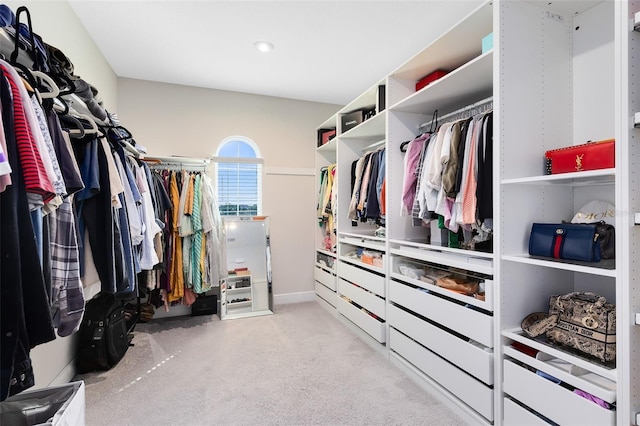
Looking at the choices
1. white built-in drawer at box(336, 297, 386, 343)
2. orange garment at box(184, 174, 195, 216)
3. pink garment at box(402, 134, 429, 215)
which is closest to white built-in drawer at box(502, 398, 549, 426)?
white built-in drawer at box(336, 297, 386, 343)

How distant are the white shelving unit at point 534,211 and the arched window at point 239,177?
2.25m

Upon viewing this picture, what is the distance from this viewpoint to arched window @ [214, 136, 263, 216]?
3.77m

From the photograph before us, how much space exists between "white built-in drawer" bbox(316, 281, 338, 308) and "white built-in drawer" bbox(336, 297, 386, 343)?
202mm

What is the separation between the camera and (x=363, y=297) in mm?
2812

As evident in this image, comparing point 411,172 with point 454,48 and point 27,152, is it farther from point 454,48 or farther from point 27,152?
point 27,152

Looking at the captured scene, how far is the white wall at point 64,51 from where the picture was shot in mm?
1747

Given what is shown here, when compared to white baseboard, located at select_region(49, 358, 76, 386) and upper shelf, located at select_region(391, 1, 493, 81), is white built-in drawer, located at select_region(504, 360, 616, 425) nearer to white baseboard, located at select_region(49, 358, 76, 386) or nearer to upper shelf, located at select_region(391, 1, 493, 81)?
upper shelf, located at select_region(391, 1, 493, 81)

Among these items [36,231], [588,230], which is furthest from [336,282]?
[36,231]

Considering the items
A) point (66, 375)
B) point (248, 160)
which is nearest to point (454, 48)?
point (248, 160)

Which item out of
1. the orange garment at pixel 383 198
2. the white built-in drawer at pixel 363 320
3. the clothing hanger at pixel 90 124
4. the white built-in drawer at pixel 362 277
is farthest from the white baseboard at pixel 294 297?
the clothing hanger at pixel 90 124

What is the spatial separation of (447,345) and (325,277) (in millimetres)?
2007

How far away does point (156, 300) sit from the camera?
10.4 ft

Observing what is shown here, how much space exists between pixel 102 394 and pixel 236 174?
2.48 m

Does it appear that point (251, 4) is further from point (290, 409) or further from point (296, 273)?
point (296, 273)
